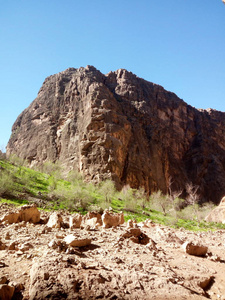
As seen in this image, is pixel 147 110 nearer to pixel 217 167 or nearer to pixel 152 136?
pixel 152 136

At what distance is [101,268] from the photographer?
3.03m

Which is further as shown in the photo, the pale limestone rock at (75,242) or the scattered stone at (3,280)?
the pale limestone rock at (75,242)

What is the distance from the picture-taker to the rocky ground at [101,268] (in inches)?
95.8

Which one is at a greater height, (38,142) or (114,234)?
(38,142)

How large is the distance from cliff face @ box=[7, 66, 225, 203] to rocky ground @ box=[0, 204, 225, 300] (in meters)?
35.6

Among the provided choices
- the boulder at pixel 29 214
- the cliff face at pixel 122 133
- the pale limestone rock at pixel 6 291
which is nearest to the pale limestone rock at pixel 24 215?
the boulder at pixel 29 214

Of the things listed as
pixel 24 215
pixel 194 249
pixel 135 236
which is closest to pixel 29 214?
pixel 24 215

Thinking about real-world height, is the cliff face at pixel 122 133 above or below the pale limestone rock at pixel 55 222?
above

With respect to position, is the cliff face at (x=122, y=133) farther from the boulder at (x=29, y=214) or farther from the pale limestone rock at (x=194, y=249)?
the pale limestone rock at (x=194, y=249)

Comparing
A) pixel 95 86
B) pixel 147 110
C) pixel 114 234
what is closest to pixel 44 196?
pixel 114 234

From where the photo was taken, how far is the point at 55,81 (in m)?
67.9

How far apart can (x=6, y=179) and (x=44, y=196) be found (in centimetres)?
359

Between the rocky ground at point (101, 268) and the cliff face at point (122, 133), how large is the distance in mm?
35604

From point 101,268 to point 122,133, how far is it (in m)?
45.3
